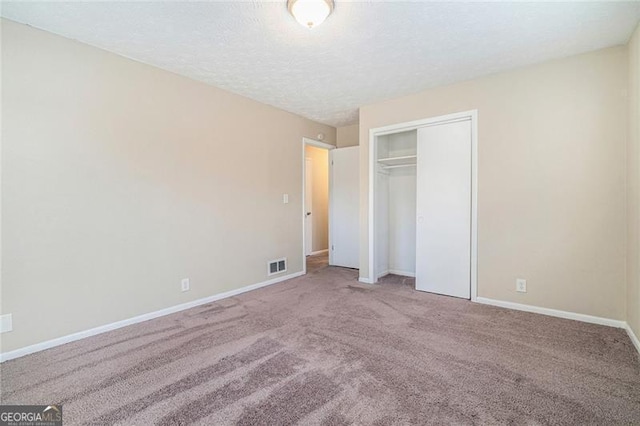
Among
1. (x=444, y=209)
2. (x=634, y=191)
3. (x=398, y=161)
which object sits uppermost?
(x=398, y=161)

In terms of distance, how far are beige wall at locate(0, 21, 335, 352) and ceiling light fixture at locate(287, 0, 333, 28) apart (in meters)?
1.74

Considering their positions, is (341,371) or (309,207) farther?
(309,207)

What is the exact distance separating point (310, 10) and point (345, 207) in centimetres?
351

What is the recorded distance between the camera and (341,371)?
1.98 m

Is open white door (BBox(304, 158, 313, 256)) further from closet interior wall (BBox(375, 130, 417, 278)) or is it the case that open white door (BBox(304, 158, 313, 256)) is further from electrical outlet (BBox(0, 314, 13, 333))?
electrical outlet (BBox(0, 314, 13, 333))

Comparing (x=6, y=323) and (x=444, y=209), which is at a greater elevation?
(x=444, y=209)

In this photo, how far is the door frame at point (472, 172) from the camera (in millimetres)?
3340

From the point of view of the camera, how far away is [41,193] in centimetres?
230

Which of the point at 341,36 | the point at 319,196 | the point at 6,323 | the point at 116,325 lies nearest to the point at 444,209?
the point at 341,36

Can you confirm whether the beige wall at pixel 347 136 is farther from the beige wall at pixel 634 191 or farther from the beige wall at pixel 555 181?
the beige wall at pixel 634 191

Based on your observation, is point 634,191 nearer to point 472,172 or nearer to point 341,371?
point 472,172

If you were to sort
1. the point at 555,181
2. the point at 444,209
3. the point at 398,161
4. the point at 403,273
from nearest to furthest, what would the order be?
the point at 555,181
the point at 444,209
the point at 398,161
the point at 403,273

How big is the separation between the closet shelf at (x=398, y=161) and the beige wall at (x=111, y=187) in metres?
1.81
